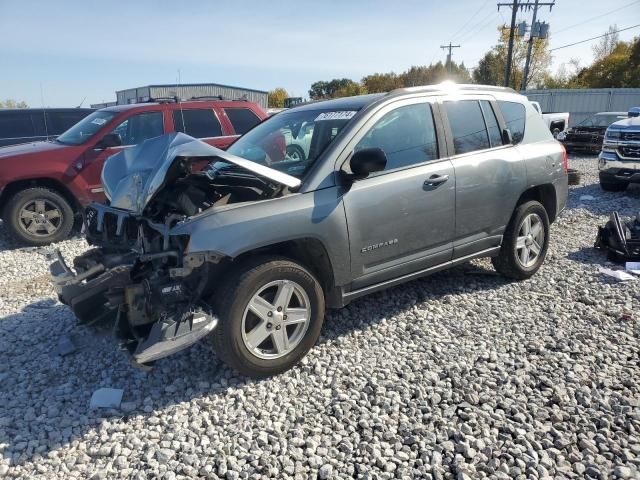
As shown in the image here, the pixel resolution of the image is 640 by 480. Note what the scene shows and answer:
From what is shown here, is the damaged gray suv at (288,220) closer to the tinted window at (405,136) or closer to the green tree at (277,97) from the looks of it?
the tinted window at (405,136)

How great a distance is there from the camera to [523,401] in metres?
3.02

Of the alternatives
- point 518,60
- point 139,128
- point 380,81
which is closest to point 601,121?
point 139,128

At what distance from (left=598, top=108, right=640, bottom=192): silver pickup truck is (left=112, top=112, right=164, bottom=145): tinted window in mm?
8588

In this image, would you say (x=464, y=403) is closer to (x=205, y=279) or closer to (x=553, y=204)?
(x=205, y=279)

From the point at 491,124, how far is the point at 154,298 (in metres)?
3.45

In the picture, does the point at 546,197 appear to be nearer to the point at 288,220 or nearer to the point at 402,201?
the point at 402,201

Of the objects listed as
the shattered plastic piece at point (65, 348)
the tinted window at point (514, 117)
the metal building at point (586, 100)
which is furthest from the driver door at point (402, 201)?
the metal building at point (586, 100)

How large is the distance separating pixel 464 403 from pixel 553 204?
3.05 m

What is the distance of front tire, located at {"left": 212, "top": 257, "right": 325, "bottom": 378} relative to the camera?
3082mm

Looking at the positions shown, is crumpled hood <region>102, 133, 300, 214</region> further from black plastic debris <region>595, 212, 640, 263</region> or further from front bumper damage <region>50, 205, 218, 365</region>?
black plastic debris <region>595, 212, 640, 263</region>

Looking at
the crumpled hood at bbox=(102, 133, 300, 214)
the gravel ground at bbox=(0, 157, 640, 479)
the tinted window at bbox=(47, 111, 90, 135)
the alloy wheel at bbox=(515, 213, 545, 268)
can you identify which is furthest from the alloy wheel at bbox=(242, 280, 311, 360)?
the tinted window at bbox=(47, 111, 90, 135)

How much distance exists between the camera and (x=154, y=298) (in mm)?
3084

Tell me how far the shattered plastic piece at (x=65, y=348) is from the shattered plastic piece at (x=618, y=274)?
5.26m

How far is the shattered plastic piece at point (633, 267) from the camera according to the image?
16.9 ft
